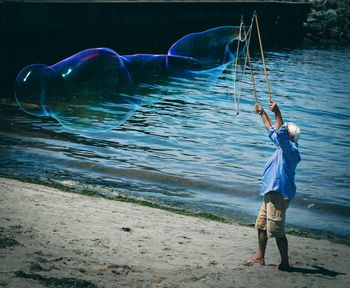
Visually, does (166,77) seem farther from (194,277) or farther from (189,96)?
(194,277)

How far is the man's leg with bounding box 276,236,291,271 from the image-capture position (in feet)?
26.6

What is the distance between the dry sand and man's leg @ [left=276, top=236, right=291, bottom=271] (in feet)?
0.35

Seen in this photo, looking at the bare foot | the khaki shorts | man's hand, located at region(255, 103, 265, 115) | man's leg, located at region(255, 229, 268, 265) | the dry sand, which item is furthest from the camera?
the bare foot

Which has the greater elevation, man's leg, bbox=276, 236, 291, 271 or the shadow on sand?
man's leg, bbox=276, 236, 291, 271

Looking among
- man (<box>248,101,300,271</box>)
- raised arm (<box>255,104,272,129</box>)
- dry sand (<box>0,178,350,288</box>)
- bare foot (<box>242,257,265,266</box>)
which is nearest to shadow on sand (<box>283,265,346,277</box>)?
dry sand (<box>0,178,350,288</box>)

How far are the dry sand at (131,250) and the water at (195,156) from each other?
1.83m

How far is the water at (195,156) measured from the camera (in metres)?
13.1

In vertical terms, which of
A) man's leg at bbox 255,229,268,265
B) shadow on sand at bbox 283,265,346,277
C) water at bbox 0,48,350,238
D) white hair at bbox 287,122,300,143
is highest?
white hair at bbox 287,122,300,143

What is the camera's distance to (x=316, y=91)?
29250mm

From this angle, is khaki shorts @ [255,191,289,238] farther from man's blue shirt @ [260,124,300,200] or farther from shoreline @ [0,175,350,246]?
shoreline @ [0,175,350,246]

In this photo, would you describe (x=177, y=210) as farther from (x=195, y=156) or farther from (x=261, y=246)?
(x=195, y=156)

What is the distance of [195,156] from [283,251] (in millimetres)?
8658

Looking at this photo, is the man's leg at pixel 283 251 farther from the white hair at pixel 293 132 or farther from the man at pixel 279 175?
the white hair at pixel 293 132

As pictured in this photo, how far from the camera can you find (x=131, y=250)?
28.2 ft
